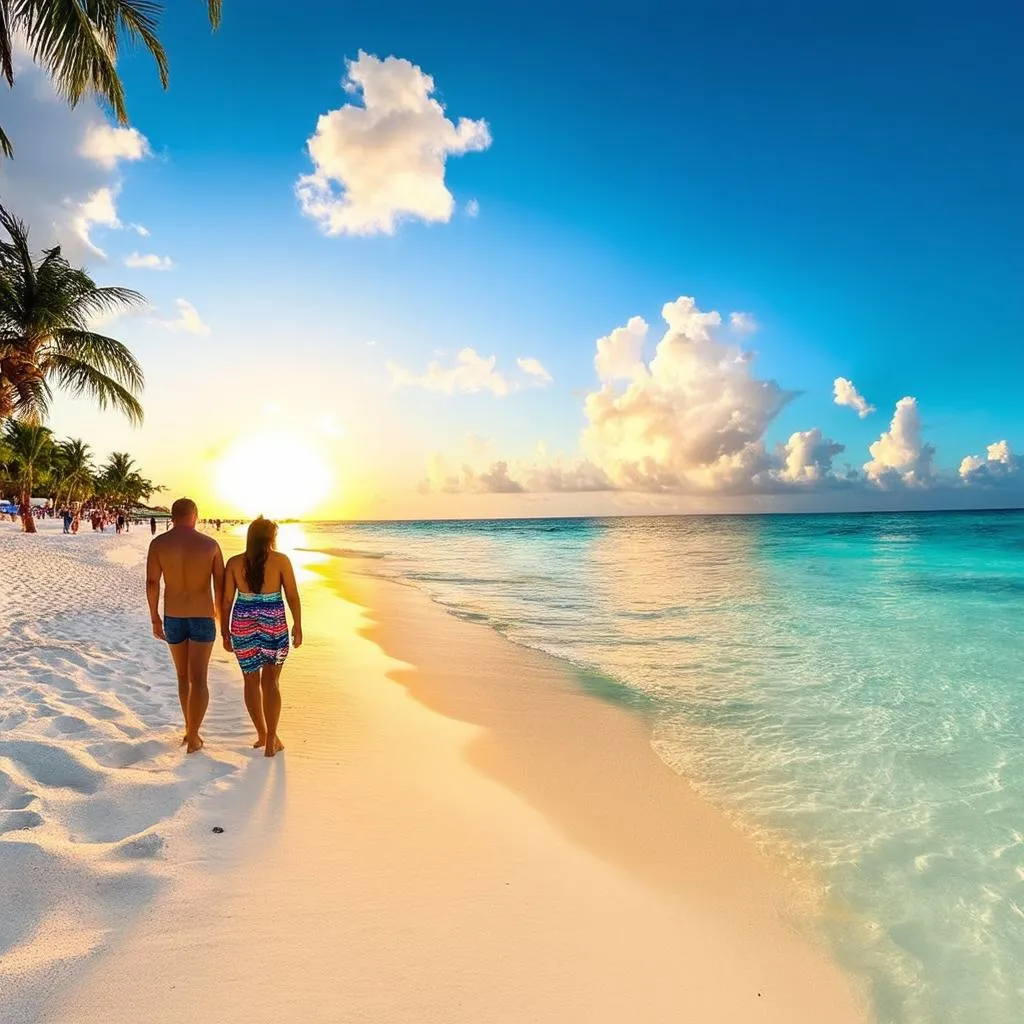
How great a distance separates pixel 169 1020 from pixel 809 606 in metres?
18.1

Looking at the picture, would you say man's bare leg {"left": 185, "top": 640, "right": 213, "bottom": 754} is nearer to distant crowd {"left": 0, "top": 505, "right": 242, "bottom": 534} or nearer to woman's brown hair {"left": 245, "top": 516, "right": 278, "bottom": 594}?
woman's brown hair {"left": 245, "top": 516, "right": 278, "bottom": 594}

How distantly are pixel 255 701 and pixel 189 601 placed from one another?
100 cm

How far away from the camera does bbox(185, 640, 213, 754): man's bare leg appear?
5094 mm

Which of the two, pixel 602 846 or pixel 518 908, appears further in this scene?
pixel 602 846

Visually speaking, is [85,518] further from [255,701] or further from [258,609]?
[258,609]

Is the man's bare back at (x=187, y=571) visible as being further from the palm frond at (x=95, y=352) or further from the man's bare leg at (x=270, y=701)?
the palm frond at (x=95, y=352)

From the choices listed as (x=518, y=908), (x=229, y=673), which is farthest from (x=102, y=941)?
(x=229, y=673)

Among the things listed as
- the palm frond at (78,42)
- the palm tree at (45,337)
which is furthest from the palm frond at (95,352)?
the palm frond at (78,42)

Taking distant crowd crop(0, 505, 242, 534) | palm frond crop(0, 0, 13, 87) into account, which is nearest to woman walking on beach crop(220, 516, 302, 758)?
palm frond crop(0, 0, 13, 87)

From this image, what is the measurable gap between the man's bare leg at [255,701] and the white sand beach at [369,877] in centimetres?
22

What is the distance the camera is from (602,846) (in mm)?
4270

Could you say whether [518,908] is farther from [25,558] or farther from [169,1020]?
[25,558]

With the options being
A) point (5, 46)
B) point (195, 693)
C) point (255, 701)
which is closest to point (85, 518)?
point (5, 46)

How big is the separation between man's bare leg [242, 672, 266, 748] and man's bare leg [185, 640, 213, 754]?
0.32m
